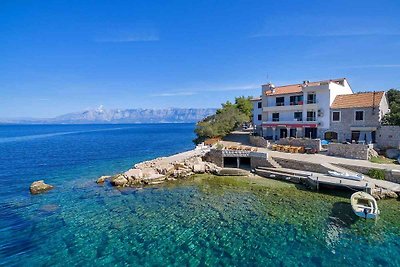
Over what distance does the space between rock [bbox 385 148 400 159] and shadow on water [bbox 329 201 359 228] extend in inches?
534

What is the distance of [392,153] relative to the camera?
29.6 metres

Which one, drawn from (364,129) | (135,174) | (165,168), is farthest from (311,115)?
(135,174)

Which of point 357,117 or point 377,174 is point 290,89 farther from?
point 377,174

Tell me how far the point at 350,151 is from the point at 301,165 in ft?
21.5

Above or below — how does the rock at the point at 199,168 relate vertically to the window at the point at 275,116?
below

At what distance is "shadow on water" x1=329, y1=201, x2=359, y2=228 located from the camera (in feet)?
56.9

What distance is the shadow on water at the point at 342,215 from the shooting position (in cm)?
1733

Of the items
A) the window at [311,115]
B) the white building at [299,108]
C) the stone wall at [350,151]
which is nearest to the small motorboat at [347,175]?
the stone wall at [350,151]

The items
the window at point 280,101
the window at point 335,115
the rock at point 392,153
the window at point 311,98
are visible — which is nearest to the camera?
the rock at point 392,153

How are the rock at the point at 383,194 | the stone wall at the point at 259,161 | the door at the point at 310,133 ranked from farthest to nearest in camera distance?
the door at the point at 310,133 < the stone wall at the point at 259,161 < the rock at the point at 383,194

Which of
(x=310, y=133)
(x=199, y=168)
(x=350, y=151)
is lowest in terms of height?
(x=199, y=168)

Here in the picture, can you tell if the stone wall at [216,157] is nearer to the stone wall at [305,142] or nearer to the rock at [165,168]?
the rock at [165,168]

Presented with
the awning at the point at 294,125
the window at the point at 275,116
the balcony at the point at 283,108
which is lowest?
the awning at the point at 294,125

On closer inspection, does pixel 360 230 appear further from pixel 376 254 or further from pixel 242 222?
pixel 242 222
